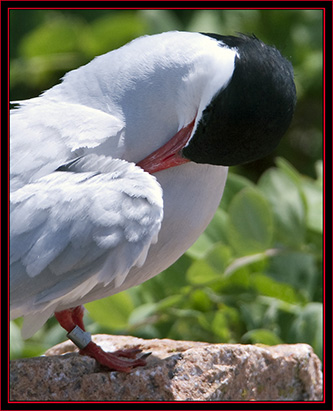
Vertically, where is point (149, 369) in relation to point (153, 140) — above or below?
below

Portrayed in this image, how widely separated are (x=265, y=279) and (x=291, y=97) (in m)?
1.09

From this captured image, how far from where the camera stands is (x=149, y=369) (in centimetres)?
214

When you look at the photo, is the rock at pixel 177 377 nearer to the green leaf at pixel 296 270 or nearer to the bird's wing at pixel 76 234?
the bird's wing at pixel 76 234

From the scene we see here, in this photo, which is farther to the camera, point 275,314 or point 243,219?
point 275,314

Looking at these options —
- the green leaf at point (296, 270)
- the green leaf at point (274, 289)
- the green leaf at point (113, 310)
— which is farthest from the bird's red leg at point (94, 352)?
the green leaf at point (296, 270)

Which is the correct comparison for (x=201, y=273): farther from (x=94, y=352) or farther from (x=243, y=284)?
(x=94, y=352)

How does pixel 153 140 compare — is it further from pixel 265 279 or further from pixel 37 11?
pixel 37 11

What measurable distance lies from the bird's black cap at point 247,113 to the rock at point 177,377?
22.5 inches

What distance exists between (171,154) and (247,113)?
237 mm

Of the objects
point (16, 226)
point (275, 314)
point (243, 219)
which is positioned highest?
point (16, 226)

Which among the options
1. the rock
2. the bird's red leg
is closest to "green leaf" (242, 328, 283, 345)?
the rock

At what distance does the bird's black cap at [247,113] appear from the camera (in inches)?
77.1

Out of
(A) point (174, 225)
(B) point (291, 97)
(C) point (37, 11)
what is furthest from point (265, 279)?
(C) point (37, 11)

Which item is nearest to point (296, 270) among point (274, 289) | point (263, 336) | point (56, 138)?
point (274, 289)
